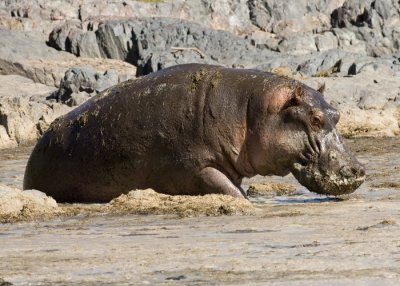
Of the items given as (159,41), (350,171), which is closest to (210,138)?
(350,171)

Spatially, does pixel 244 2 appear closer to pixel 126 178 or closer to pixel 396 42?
pixel 396 42

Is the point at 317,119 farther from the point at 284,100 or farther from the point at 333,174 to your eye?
the point at 333,174

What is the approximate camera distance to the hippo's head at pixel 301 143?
8016mm

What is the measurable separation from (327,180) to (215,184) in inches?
32.8

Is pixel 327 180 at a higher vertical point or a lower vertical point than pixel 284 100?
lower

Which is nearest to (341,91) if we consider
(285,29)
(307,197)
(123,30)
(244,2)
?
(307,197)

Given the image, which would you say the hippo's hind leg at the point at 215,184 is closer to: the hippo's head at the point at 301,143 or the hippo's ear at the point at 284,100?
the hippo's head at the point at 301,143

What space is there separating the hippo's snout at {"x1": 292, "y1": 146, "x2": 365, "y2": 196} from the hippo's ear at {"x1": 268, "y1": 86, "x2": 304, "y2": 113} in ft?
1.45

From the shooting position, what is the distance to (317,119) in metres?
8.08

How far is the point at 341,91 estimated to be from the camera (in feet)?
72.1

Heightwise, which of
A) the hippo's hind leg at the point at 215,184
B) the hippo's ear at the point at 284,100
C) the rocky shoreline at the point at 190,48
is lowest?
the rocky shoreline at the point at 190,48

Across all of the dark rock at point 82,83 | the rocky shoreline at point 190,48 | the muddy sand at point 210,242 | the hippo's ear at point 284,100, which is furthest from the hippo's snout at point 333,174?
the dark rock at point 82,83

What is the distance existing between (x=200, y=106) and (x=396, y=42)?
3199 cm

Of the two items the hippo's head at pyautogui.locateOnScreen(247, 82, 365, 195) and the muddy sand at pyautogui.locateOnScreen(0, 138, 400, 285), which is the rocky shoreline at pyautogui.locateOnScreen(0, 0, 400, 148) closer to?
the hippo's head at pyautogui.locateOnScreen(247, 82, 365, 195)
